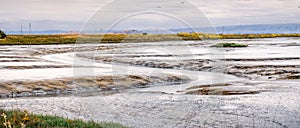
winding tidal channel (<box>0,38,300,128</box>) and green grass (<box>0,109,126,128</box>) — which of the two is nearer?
green grass (<box>0,109,126,128</box>)

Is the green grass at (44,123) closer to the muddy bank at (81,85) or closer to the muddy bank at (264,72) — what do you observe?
the muddy bank at (81,85)

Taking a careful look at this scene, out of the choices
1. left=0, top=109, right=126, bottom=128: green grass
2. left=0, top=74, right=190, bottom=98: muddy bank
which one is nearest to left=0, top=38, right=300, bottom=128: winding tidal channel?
left=0, top=74, right=190, bottom=98: muddy bank

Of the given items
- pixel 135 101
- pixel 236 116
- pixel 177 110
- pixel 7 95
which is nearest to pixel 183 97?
pixel 135 101

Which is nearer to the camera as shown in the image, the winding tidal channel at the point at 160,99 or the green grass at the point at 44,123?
the green grass at the point at 44,123

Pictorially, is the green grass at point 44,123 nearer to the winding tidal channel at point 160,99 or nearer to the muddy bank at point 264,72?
the winding tidal channel at point 160,99

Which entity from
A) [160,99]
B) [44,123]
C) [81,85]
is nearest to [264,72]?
[81,85]

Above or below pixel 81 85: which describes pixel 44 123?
above

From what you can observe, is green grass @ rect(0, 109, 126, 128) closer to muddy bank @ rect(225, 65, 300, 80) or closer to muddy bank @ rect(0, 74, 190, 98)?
muddy bank @ rect(0, 74, 190, 98)

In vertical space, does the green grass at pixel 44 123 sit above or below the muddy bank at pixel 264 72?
above

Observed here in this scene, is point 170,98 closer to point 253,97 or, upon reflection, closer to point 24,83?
point 253,97

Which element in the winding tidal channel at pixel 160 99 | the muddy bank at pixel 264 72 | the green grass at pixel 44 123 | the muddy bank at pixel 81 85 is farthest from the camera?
the muddy bank at pixel 264 72

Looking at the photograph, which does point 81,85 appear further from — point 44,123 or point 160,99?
point 44,123

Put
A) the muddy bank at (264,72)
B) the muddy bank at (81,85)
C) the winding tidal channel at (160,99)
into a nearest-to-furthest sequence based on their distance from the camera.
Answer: the winding tidal channel at (160,99) → the muddy bank at (81,85) → the muddy bank at (264,72)

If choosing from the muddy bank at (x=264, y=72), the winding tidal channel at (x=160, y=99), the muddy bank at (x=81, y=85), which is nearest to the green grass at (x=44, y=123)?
the winding tidal channel at (x=160, y=99)
